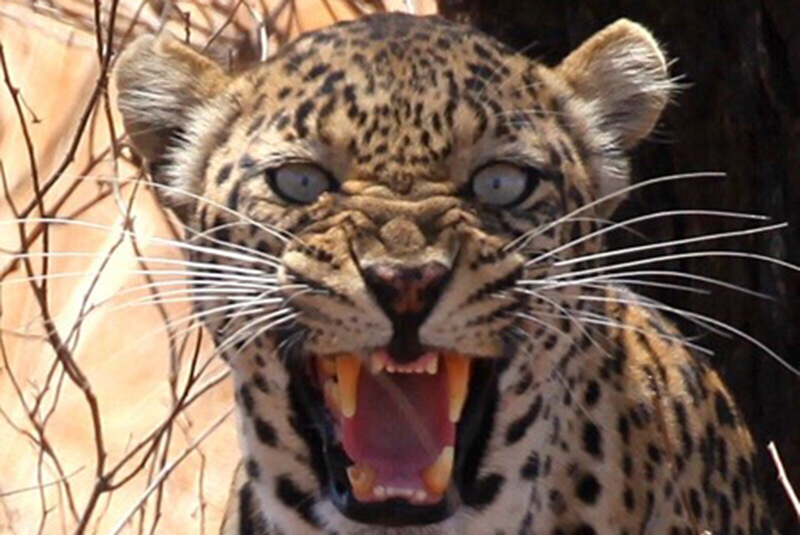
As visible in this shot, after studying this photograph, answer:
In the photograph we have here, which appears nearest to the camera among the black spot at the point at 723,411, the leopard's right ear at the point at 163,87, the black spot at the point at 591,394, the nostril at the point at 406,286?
the nostril at the point at 406,286

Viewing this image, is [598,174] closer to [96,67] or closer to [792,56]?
[792,56]

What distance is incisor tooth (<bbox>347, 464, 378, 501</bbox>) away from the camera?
14.8 ft

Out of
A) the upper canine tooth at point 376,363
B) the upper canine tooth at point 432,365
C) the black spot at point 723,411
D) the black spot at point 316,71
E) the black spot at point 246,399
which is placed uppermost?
the black spot at point 316,71

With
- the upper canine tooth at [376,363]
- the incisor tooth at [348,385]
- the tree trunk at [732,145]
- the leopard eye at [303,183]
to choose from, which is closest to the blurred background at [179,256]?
the tree trunk at [732,145]

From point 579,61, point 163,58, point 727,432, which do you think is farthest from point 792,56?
point 163,58

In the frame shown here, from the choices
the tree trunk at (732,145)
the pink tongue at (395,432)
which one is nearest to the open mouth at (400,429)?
the pink tongue at (395,432)

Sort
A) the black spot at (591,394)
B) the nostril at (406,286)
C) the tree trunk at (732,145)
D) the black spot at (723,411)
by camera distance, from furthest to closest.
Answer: the tree trunk at (732,145), the black spot at (723,411), the black spot at (591,394), the nostril at (406,286)

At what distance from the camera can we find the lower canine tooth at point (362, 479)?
4500 mm

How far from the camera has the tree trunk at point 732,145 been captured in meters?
7.21

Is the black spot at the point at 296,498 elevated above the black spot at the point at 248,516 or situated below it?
above

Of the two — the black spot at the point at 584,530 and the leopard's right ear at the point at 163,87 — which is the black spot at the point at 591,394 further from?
the leopard's right ear at the point at 163,87

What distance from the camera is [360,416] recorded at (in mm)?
4500

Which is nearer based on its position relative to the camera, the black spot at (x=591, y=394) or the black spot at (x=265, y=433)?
the black spot at (x=265, y=433)

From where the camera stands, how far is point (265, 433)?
4781 millimetres
